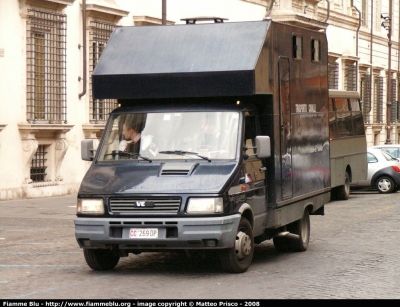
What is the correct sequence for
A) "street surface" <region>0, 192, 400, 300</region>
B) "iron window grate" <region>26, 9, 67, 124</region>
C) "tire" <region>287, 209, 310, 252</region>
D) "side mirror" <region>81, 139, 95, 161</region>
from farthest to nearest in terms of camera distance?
1. "iron window grate" <region>26, 9, 67, 124</region>
2. "tire" <region>287, 209, 310, 252</region>
3. "side mirror" <region>81, 139, 95, 161</region>
4. "street surface" <region>0, 192, 400, 300</region>

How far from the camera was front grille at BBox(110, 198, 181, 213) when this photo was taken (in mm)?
11648

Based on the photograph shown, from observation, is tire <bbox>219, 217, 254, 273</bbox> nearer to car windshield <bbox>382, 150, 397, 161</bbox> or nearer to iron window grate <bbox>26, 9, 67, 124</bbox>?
iron window grate <bbox>26, 9, 67, 124</bbox>

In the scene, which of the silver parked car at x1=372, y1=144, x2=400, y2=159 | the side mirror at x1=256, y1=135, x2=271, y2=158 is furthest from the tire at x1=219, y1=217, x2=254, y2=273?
the silver parked car at x1=372, y1=144, x2=400, y2=159

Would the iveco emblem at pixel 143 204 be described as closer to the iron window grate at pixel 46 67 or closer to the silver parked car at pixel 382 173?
the iron window grate at pixel 46 67

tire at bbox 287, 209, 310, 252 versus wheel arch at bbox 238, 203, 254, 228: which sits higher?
wheel arch at bbox 238, 203, 254, 228

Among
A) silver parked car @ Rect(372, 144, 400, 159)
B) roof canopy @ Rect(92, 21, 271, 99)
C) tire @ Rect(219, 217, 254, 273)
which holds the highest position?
roof canopy @ Rect(92, 21, 271, 99)

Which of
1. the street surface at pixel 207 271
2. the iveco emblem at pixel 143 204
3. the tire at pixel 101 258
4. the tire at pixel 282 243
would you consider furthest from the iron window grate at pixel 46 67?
the iveco emblem at pixel 143 204

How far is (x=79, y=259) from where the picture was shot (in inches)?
547

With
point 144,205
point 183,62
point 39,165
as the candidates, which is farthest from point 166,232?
point 39,165

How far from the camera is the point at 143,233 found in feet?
38.3

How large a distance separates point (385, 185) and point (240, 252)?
17618mm

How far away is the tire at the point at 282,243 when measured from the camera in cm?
1468

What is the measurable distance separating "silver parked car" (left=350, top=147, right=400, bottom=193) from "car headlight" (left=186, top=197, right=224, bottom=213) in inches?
690

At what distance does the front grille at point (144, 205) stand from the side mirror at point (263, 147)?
1287mm
